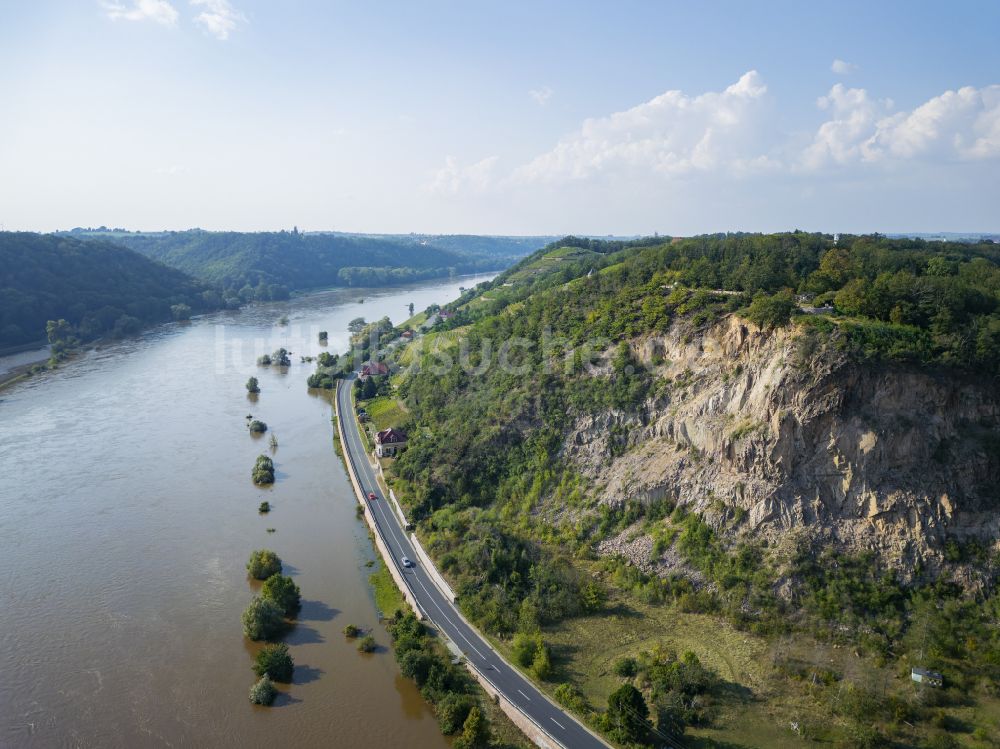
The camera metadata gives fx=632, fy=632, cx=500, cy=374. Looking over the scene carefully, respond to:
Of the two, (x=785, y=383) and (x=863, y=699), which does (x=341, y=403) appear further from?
(x=863, y=699)

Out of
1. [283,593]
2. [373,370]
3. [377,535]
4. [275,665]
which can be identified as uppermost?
[373,370]

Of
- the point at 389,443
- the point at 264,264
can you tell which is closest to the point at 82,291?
the point at 264,264

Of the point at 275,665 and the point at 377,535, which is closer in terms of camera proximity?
the point at 275,665

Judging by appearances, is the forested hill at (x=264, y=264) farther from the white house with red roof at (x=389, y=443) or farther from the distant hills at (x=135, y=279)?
the white house with red roof at (x=389, y=443)

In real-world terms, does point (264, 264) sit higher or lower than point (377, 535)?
higher

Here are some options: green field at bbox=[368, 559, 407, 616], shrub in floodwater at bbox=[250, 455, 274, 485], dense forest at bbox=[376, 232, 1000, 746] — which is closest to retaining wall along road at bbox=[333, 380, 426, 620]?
green field at bbox=[368, 559, 407, 616]

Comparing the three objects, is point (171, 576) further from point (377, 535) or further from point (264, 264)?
point (264, 264)

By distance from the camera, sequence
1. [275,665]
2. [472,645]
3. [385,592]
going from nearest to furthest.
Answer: [275,665]
[472,645]
[385,592]
